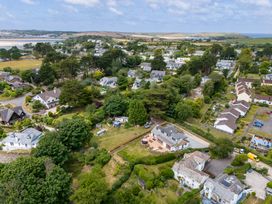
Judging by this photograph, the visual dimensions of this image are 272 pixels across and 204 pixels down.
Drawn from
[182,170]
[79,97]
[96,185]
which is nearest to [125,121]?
[79,97]

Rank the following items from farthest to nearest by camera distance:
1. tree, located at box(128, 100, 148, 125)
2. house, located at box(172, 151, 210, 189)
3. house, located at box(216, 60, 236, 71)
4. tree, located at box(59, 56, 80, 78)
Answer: house, located at box(216, 60, 236, 71) < tree, located at box(59, 56, 80, 78) < tree, located at box(128, 100, 148, 125) < house, located at box(172, 151, 210, 189)

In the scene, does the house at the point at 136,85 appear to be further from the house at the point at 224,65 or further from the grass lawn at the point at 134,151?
the house at the point at 224,65

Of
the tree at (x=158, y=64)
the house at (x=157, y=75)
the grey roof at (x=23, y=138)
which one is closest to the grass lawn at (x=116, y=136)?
the grey roof at (x=23, y=138)

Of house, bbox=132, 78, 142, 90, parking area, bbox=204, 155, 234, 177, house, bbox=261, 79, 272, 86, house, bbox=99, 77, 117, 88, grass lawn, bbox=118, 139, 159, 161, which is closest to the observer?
parking area, bbox=204, 155, 234, 177

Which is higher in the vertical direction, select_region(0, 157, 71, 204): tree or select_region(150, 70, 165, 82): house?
select_region(0, 157, 71, 204): tree

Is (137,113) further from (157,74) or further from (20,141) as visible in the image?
(157,74)

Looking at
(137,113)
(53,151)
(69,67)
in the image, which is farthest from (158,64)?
(53,151)

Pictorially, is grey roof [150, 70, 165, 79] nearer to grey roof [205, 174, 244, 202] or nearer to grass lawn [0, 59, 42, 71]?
grey roof [205, 174, 244, 202]

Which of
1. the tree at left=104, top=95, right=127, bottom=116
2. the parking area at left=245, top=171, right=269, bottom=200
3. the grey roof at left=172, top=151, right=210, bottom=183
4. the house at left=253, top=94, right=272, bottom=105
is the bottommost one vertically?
the parking area at left=245, top=171, right=269, bottom=200

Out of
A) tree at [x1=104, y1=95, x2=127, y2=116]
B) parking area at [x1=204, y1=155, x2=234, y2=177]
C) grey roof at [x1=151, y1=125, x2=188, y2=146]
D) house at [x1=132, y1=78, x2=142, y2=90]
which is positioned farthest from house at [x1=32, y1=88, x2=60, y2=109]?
parking area at [x1=204, y1=155, x2=234, y2=177]
